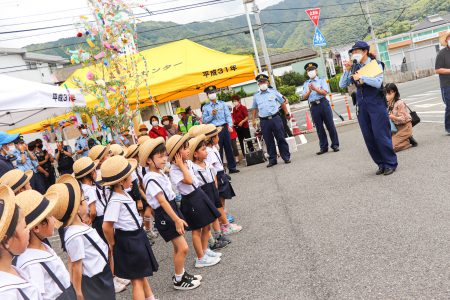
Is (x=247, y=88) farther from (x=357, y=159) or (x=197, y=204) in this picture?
(x=197, y=204)

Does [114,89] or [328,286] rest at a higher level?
[114,89]

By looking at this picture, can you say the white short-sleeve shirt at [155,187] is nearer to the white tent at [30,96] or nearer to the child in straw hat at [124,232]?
the child in straw hat at [124,232]

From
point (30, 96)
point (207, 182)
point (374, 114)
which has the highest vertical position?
point (30, 96)

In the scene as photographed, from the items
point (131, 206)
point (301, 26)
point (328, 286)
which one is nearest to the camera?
point (328, 286)

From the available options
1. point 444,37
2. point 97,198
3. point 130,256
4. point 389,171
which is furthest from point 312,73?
point 130,256

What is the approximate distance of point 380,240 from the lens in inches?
157

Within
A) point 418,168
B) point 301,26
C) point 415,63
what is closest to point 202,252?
point 418,168

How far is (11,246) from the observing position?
6.61 ft

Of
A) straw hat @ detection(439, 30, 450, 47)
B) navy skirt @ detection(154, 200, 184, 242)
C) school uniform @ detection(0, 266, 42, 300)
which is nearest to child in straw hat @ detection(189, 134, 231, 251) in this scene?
navy skirt @ detection(154, 200, 184, 242)

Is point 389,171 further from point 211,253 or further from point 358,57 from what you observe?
point 211,253

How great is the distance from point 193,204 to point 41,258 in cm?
214

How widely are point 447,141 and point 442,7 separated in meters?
82.4

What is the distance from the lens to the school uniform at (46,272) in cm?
231

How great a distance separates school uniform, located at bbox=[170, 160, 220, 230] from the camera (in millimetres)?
4367
